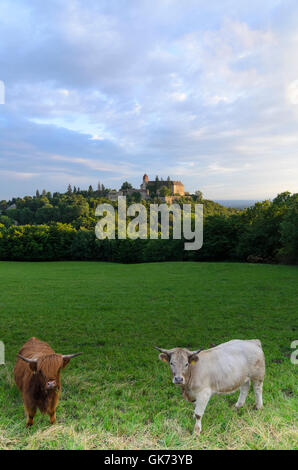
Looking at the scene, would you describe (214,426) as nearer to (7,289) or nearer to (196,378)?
(196,378)

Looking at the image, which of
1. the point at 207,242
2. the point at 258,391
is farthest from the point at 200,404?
the point at 207,242

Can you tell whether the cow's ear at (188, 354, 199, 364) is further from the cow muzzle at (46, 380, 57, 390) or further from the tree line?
the tree line

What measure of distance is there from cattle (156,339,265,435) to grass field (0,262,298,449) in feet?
1.52

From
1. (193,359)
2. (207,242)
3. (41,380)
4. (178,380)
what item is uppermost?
(207,242)

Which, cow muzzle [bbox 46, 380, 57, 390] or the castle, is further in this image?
the castle

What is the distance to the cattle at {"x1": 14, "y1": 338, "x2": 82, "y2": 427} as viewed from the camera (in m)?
3.00

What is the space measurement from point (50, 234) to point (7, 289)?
3352 cm

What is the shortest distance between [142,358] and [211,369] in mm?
3691

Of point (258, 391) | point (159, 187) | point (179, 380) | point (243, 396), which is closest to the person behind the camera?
point (179, 380)

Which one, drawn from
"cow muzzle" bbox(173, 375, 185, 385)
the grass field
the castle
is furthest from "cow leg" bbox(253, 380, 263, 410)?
the castle

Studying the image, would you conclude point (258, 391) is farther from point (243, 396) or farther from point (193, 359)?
point (193, 359)

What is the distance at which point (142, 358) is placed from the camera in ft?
21.3

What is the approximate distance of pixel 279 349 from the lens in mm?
7051
